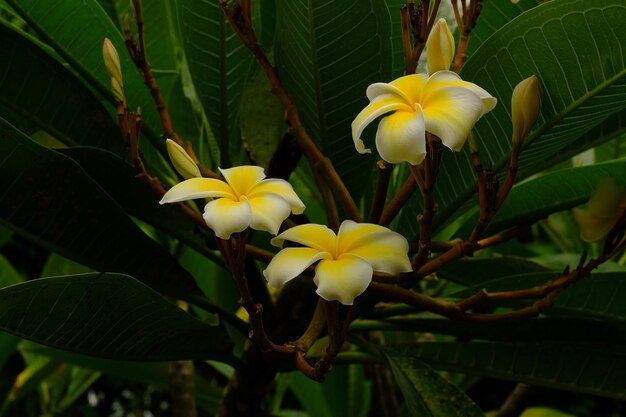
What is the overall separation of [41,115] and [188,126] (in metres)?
0.27

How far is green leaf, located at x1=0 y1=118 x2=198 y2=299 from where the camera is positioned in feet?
2.35

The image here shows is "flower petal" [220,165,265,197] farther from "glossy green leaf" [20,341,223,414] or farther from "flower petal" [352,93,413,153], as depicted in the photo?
"glossy green leaf" [20,341,223,414]

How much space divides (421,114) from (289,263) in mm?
130

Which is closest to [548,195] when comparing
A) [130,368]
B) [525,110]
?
[525,110]

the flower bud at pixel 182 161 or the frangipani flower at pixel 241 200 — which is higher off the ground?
the flower bud at pixel 182 161

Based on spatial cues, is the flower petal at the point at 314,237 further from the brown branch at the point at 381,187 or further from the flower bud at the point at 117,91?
the flower bud at the point at 117,91

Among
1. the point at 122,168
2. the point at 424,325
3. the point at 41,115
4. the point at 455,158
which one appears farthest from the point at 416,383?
the point at 41,115

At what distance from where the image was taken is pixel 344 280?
0.51 metres

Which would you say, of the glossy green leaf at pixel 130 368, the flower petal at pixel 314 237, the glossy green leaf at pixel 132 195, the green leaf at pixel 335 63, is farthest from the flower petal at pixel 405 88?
the glossy green leaf at pixel 130 368

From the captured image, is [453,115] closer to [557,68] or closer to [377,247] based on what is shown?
[377,247]

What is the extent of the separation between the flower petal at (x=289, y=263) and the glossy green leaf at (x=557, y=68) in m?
0.24

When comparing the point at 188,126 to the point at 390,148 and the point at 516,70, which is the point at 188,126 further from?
the point at 390,148

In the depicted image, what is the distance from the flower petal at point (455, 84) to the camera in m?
0.51

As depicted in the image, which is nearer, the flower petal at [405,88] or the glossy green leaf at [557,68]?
the flower petal at [405,88]
